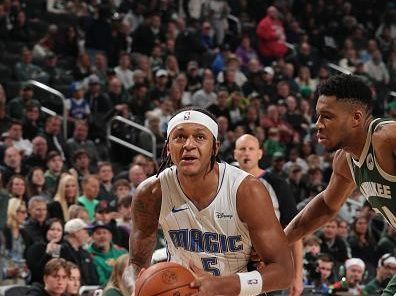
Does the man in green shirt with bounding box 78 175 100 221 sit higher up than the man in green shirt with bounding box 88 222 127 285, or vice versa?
the man in green shirt with bounding box 78 175 100 221

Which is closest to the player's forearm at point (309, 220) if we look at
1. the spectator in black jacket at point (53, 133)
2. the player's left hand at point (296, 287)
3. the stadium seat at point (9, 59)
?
the player's left hand at point (296, 287)

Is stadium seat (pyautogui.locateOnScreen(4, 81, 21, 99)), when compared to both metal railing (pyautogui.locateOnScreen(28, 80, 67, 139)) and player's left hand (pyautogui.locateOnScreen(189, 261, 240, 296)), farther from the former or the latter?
player's left hand (pyautogui.locateOnScreen(189, 261, 240, 296))

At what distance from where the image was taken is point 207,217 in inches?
194

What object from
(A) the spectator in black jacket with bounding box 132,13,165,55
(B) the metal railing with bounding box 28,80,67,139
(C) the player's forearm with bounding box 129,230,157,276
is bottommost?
(C) the player's forearm with bounding box 129,230,157,276

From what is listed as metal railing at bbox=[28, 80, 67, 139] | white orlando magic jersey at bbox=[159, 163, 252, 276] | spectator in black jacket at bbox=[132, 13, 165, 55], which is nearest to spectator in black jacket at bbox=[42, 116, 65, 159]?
metal railing at bbox=[28, 80, 67, 139]

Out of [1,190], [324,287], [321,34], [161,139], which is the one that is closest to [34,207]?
[1,190]

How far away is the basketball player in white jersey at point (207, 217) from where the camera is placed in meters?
4.78

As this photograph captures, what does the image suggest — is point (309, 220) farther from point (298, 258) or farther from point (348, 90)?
point (298, 258)

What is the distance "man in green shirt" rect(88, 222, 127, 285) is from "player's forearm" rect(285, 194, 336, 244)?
4366mm

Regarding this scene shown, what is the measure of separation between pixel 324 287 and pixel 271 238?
454cm

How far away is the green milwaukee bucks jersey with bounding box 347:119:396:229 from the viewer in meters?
5.00

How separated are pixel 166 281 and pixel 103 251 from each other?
17.8 feet

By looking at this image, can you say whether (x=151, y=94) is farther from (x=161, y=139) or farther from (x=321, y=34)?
(x=321, y=34)

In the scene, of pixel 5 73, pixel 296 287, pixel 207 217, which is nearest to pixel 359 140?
pixel 207 217
